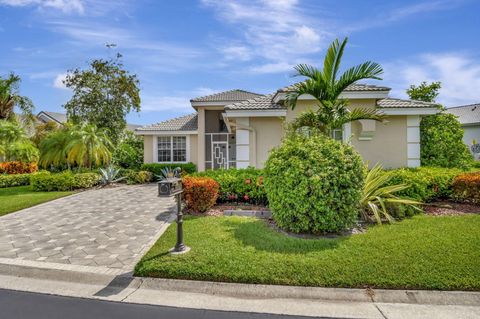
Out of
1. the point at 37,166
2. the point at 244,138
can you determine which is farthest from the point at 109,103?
the point at 244,138

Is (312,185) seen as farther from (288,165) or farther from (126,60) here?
(126,60)

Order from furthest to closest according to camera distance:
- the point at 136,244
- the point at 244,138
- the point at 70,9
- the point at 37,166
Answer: the point at 37,166
the point at 244,138
the point at 70,9
the point at 136,244

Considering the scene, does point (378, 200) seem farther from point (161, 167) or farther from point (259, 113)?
point (161, 167)

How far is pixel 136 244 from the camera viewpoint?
6094mm

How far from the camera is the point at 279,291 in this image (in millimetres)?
4031

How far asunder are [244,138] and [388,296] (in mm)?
7794

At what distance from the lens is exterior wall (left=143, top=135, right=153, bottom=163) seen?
780 inches

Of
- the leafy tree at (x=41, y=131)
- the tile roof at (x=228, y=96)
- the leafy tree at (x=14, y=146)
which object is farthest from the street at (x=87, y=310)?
Result: the leafy tree at (x=41, y=131)

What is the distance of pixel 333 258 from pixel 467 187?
625 cm

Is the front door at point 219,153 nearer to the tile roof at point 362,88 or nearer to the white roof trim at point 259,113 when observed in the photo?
the white roof trim at point 259,113

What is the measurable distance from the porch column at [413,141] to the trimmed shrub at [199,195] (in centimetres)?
836

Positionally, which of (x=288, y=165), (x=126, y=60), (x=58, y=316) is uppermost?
(x=126, y=60)

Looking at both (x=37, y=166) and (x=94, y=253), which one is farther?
(x=37, y=166)

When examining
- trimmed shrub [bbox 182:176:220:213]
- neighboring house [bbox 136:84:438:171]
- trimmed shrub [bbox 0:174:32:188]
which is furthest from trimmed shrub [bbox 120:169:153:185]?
trimmed shrub [bbox 182:176:220:213]
